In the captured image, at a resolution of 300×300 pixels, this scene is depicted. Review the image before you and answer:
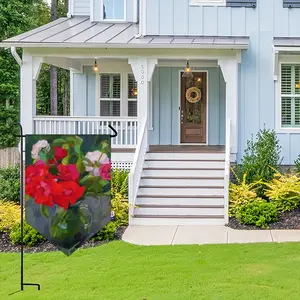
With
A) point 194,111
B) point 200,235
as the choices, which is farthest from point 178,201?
point 194,111

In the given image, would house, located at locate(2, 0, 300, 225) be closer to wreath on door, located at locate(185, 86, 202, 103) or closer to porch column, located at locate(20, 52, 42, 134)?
porch column, located at locate(20, 52, 42, 134)

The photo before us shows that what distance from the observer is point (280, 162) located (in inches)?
443

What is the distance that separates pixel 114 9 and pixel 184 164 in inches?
245

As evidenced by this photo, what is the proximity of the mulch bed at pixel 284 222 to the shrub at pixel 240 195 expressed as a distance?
11.3 inches

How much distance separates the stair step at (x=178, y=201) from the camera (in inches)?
386

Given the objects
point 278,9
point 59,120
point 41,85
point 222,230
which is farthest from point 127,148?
point 41,85

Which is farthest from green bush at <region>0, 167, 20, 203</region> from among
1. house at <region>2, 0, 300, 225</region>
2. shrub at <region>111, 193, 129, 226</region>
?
shrub at <region>111, 193, 129, 226</region>

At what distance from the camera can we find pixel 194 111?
44.7 ft

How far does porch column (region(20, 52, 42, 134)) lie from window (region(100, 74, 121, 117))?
302 cm

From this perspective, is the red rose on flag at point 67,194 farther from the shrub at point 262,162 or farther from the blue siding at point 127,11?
the blue siding at point 127,11

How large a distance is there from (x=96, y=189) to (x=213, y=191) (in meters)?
5.24

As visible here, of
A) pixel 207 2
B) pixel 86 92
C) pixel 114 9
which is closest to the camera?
pixel 207 2

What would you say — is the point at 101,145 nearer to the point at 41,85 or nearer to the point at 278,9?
the point at 278,9

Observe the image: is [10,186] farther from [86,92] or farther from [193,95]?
[193,95]
